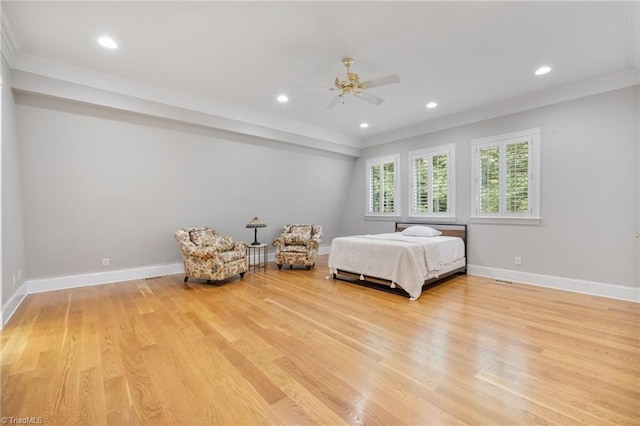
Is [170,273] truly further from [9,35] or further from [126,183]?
[9,35]

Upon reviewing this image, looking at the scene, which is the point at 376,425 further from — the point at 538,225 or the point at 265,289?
the point at 538,225

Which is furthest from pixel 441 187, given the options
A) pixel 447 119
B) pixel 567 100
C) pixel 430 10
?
pixel 430 10

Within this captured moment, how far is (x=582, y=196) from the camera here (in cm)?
414

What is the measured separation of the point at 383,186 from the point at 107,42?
18.4ft

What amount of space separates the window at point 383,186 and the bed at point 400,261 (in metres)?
1.48

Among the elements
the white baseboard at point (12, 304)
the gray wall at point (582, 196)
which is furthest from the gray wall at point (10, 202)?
the gray wall at point (582, 196)

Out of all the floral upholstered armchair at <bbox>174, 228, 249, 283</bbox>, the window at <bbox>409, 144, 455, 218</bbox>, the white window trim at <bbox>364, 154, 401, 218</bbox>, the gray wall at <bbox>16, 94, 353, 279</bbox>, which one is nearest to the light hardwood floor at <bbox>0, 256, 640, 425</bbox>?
the floral upholstered armchair at <bbox>174, 228, 249, 283</bbox>

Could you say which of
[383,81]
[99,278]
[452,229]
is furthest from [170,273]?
[452,229]

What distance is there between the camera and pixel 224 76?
154 inches

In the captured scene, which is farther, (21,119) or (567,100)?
(567,100)

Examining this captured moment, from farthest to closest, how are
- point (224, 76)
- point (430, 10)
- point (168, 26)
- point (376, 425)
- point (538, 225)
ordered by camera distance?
1. point (538, 225)
2. point (224, 76)
3. point (168, 26)
4. point (430, 10)
5. point (376, 425)

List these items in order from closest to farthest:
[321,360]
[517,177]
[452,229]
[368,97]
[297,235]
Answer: [321,360], [368,97], [517,177], [452,229], [297,235]

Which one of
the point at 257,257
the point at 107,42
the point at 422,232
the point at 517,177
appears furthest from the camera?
the point at 257,257

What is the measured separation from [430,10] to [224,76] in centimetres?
270
